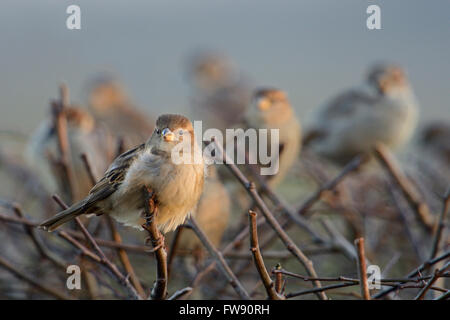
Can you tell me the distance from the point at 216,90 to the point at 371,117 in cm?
423

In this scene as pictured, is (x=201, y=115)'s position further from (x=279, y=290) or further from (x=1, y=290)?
(x=279, y=290)

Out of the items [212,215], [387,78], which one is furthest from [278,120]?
[387,78]

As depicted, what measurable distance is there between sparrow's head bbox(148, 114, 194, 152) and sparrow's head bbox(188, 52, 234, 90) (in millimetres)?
7090

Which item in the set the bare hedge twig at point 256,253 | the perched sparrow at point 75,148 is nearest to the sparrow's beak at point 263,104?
the perched sparrow at point 75,148

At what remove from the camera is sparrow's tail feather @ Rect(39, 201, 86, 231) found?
4.97ft

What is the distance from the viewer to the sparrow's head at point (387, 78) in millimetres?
4176

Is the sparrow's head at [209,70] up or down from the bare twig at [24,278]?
up

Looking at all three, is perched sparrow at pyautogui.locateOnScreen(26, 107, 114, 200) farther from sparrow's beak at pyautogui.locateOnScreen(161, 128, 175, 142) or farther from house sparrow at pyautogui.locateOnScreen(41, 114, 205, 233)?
sparrow's beak at pyautogui.locateOnScreen(161, 128, 175, 142)

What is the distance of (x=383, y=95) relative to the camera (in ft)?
13.6

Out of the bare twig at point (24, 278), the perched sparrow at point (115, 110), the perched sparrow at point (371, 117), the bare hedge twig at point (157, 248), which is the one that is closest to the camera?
the bare hedge twig at point (157, 248)

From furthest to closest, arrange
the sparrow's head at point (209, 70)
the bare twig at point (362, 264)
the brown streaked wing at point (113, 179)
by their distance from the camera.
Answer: the sparrow's head at point (209, 70), the brown streaked wing at point (113, 179), the bare twig at point (362, 264)

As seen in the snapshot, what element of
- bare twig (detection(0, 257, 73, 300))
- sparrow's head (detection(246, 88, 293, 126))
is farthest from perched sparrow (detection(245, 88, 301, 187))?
bare twig (detection(0, 257, 73, 300))

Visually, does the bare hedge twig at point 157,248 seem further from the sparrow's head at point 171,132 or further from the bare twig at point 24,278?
Answer: the bare twig at point 24,278
